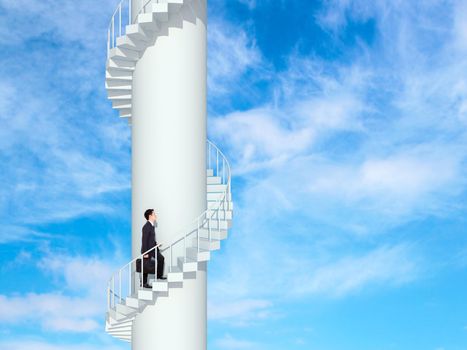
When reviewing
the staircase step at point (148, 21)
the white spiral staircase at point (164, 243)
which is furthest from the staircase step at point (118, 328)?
the staircase step at point (148, 21)

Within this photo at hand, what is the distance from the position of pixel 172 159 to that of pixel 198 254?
2.30 m

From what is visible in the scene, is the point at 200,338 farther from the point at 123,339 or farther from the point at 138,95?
the point at 138,95

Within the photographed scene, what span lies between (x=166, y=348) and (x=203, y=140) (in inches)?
192

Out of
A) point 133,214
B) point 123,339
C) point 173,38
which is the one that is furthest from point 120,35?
point 123,339

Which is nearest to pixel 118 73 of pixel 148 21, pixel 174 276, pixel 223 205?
pixel 148 21

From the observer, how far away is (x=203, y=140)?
16156 mm

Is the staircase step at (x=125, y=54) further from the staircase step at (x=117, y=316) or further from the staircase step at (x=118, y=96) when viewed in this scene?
the staircase step at (x=117, y=316)

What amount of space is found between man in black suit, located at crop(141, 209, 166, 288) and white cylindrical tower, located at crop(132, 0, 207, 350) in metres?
0.28

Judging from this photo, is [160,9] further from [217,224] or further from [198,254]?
[198,254]

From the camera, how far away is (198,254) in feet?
48.5

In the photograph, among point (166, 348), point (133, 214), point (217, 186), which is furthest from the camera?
point (217, 186)

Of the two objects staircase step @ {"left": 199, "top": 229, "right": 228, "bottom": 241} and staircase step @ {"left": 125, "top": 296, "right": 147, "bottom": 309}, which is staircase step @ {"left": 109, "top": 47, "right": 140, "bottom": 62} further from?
staircase step @ {"left": 125, "top": 296, "right": 147, "bottom": 309}

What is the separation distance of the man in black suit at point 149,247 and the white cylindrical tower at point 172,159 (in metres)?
0.28

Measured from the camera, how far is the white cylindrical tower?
1527cm
